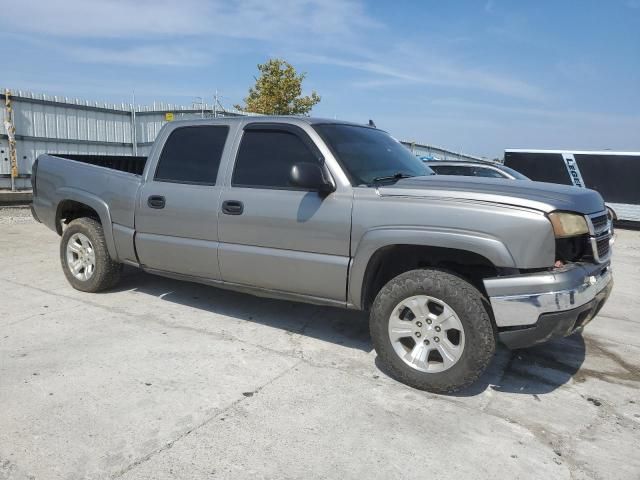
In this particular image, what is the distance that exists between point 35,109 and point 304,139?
10.2 meters

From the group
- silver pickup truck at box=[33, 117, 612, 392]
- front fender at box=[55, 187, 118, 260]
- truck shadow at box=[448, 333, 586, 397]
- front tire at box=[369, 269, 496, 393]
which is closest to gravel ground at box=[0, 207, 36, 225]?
front fender at box=[55, 187, 118, 260]

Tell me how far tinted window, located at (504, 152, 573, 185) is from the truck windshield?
514 inches

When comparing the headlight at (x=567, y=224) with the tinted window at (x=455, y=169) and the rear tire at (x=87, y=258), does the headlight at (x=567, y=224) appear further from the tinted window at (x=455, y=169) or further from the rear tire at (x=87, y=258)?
the tinted window at (x=455, y=169)

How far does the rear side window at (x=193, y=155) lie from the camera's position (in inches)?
174

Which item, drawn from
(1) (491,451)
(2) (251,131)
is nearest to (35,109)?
(2) (251,131)

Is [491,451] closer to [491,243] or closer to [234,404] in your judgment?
[491,243]

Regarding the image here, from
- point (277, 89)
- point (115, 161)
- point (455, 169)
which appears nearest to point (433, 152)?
point (277, 89)

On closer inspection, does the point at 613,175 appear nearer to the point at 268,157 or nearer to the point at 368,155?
the point at 368,155

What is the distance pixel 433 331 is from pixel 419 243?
1.93ft

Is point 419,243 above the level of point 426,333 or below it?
above

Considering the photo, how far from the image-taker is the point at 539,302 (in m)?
3.00

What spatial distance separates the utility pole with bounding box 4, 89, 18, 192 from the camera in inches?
433

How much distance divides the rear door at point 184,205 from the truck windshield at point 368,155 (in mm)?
1000

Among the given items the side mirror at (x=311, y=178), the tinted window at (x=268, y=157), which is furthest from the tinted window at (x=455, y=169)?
the side mirror at (x=311, y=178)
